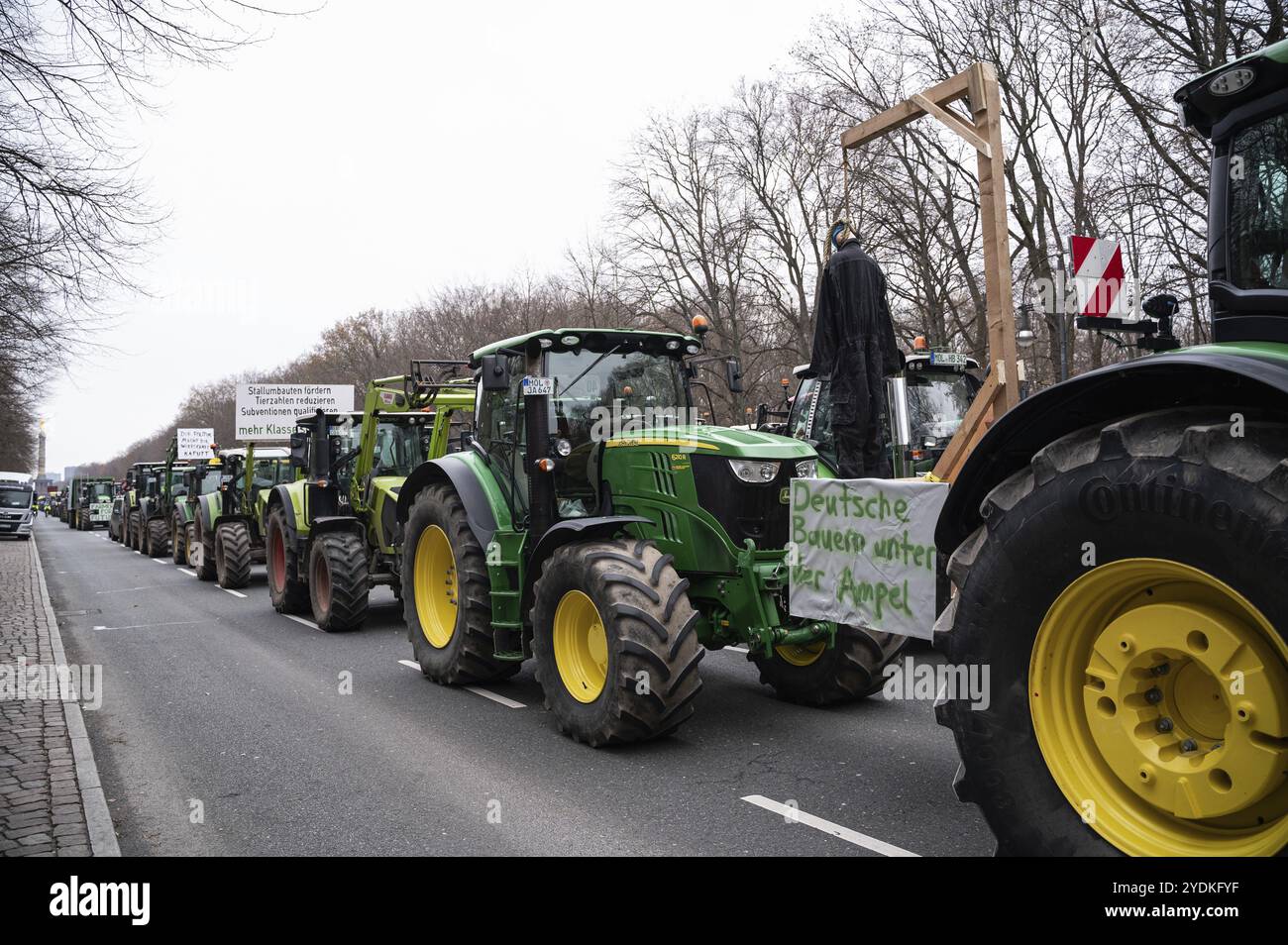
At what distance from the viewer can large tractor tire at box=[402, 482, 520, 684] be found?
757cm

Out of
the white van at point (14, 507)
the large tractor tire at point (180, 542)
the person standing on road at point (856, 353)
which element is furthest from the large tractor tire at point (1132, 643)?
the white van at point (14, 507)

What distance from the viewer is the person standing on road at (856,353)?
586 centimetres

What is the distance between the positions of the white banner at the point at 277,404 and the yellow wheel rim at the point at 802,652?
1695 centimetres

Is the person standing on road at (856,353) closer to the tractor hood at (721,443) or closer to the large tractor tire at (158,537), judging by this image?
the tractor hood at (721,443)

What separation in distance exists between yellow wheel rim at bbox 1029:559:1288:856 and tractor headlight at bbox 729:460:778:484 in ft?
10.2

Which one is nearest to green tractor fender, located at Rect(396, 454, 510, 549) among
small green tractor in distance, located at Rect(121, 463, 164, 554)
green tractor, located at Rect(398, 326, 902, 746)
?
green tractor, located at Rect(398, 326, 902, 746)

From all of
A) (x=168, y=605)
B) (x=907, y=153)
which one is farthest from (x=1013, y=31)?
(x=168, y=605)

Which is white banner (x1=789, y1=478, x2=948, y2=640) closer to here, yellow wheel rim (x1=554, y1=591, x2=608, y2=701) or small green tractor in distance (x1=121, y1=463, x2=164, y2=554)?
yellow wheel rim (x1=554, y1=591, x2=608, y2=701)

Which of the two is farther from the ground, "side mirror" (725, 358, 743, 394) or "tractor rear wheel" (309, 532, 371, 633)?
"side mirror" (725, 358, 743, 394)

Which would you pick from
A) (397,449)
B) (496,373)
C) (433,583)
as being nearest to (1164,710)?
(496,373)

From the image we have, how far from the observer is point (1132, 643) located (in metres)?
2.99

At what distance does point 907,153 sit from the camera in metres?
24.2

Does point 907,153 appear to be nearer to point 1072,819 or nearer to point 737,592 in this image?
point 737,592
